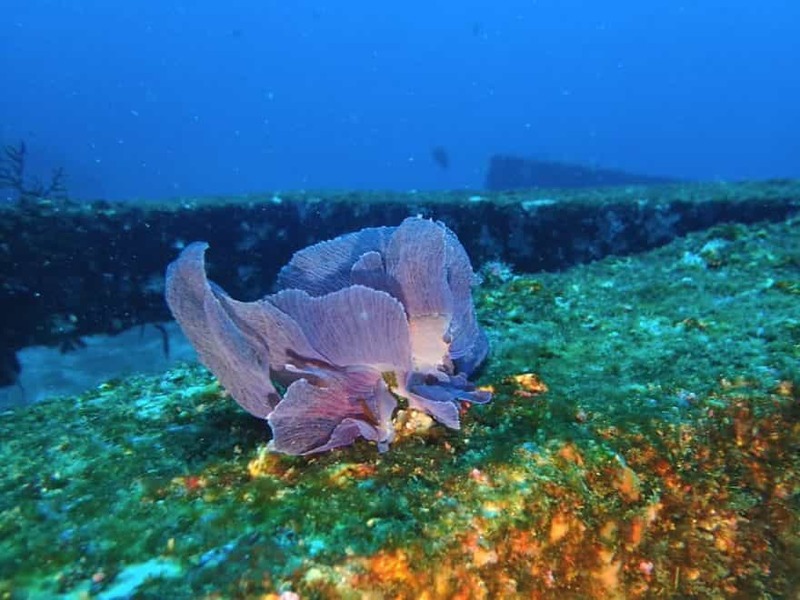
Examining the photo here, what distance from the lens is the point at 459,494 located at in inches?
58.7

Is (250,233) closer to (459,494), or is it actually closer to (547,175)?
(459,494)

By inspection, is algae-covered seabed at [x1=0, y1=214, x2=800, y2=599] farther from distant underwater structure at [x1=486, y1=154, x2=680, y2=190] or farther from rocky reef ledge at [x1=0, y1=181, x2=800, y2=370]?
distant underwater structure at [x1=486, y1=154, x2=680, y2=190]

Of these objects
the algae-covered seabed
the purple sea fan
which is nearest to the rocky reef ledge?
the algae-covered seabed

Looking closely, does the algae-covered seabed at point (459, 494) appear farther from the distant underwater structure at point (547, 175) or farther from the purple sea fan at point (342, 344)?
the distant underwater structure at point (547, 175)

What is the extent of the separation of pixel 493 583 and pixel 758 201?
5.38 m

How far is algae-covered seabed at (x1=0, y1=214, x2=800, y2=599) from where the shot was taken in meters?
1.29

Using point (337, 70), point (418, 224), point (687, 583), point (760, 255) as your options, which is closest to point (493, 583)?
point (687, 583)

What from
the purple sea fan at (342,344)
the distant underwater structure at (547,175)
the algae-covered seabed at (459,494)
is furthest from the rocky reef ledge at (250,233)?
the distant underwater structure at (547,175)

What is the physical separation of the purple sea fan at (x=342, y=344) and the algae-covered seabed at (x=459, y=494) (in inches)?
5.0

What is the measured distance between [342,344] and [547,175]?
17567mm

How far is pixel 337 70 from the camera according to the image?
144750 millimetres

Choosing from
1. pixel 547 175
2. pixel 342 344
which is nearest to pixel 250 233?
pixel 342 344

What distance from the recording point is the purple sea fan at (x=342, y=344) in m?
1.64

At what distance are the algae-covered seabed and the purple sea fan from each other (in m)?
0.13
